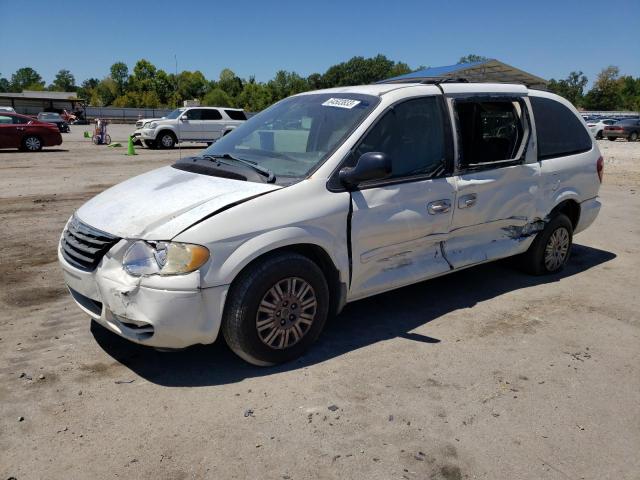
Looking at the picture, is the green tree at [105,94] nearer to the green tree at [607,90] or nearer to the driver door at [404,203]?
the green tree at [607,90]

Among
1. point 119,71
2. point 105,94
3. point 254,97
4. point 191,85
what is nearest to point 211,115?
point 254,97

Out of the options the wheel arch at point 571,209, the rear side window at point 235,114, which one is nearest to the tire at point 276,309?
the wheel arch at point 571,209

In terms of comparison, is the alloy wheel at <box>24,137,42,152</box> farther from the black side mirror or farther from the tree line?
the tree line

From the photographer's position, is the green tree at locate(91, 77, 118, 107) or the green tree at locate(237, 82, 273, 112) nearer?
the green tree at locate(237, 82, 273, 112)

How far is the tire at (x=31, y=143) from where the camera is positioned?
20.0 metres

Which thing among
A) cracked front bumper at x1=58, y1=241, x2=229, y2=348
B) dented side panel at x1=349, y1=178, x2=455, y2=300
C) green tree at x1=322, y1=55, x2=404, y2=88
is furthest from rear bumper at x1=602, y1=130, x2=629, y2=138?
green tree at x1=322, y1=55, x2=404, y2=88

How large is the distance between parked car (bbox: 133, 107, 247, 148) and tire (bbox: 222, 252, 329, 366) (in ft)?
66.5

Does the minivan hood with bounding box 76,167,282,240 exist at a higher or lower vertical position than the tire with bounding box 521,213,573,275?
higher

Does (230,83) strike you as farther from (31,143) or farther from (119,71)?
(31,143)

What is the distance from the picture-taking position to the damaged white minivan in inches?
123

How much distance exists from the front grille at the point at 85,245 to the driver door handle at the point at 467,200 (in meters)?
2.65

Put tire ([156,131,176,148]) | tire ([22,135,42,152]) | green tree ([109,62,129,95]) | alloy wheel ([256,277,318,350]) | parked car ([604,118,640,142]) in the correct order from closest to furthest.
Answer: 1. alloy wheel ([256,277,318,350])
2. tire ([22,135,42,152])
3. tire ([156,131,176,148])
4. parked car ([604,118,640,142])
5. green tree ([109,62,129,95])

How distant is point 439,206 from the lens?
4.16 m

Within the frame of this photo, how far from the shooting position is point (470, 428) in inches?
114
